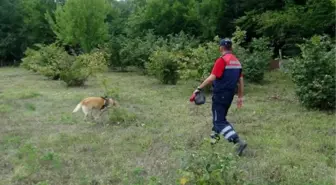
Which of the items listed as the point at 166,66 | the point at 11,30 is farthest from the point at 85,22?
the point at 11,30

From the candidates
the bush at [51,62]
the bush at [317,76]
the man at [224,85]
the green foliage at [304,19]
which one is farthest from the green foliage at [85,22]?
the man at [224,85]

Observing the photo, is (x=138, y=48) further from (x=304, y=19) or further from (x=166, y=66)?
(x=304, y=19)

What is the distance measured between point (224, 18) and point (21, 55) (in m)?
24.2

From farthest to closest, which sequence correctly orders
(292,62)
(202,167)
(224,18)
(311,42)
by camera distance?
1. (224,18)
2. (292,62)
3. (311,42)
4. (202,167)

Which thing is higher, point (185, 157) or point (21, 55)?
point (185, 157)

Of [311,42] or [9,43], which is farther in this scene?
[9,43]

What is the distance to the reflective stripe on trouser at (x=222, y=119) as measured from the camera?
5946 millimetres

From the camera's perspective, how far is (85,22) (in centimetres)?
2842

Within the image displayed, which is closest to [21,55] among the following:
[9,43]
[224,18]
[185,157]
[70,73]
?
[9,43]

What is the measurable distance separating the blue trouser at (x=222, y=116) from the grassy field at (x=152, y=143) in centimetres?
35

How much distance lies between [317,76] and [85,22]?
2145 cm

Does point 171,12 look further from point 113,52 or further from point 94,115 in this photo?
point 94,115

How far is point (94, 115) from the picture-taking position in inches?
342

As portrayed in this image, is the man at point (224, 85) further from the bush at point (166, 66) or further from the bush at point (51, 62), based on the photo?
the bush at point (51, 62)
